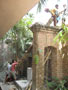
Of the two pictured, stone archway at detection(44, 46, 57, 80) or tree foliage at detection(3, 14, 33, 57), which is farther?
tree foliage at detection(3, 14, 33, 57)

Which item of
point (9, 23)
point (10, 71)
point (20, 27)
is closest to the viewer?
point (9, 23)

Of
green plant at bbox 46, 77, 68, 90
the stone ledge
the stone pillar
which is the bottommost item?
green plant at bbox 46, 77, 68, 90

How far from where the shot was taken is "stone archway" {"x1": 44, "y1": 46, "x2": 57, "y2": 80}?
616 cm

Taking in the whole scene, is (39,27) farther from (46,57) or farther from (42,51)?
(46,57)

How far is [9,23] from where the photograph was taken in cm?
243

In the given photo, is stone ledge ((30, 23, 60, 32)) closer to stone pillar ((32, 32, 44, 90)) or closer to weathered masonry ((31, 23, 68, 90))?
weathered masonry ((31, 23, 68, 90))

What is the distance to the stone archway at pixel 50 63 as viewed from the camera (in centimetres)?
616

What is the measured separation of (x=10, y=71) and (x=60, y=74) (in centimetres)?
347

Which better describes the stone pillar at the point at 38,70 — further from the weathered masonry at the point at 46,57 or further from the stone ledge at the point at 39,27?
the stone ledge at the point at 39,27

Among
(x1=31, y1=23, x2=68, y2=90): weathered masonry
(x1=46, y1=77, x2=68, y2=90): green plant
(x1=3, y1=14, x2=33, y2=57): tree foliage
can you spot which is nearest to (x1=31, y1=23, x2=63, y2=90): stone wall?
(x1=31, y1=23, x2=68, y2=90): weathered masonry

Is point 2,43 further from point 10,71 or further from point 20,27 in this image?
point 10,71

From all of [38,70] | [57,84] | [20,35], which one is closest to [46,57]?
[38,70]

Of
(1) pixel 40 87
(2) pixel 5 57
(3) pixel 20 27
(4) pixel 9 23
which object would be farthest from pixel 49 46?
(2) pixel 5 57

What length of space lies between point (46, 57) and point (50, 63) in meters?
0.50
